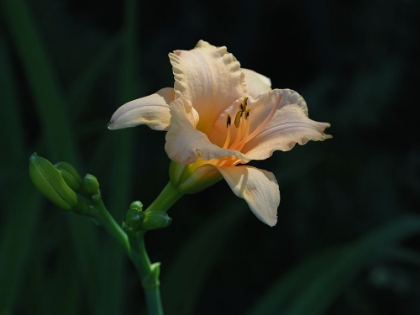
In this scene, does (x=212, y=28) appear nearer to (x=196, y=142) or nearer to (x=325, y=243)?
(x=325, y=243)

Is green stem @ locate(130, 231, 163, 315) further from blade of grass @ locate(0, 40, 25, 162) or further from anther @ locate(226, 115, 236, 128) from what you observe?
blade of grass @ locate(0, 40, 25, 162)

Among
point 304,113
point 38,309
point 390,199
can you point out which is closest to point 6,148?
point 38,309

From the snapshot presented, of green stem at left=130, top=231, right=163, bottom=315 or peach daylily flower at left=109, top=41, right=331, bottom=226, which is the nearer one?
peach daylily flower at left=109, top=41, right=331, bottom=226

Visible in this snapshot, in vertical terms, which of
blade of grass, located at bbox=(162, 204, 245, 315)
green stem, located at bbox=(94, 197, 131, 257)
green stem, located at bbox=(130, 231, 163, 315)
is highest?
green stem, located at bbox=(94, 197, 131, 257)

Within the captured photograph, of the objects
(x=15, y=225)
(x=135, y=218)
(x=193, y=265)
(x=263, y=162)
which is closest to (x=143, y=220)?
(x=135, y=218)

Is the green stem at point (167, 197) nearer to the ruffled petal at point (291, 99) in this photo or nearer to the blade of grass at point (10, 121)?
the ruffled petal at point (291, 99)

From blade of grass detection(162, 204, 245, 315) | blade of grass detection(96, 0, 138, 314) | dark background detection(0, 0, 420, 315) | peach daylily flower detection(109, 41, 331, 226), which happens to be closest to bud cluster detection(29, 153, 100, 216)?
peach daylily flower detection(109, 41, 331, 226)

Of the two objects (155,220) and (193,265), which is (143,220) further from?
(193,265)
